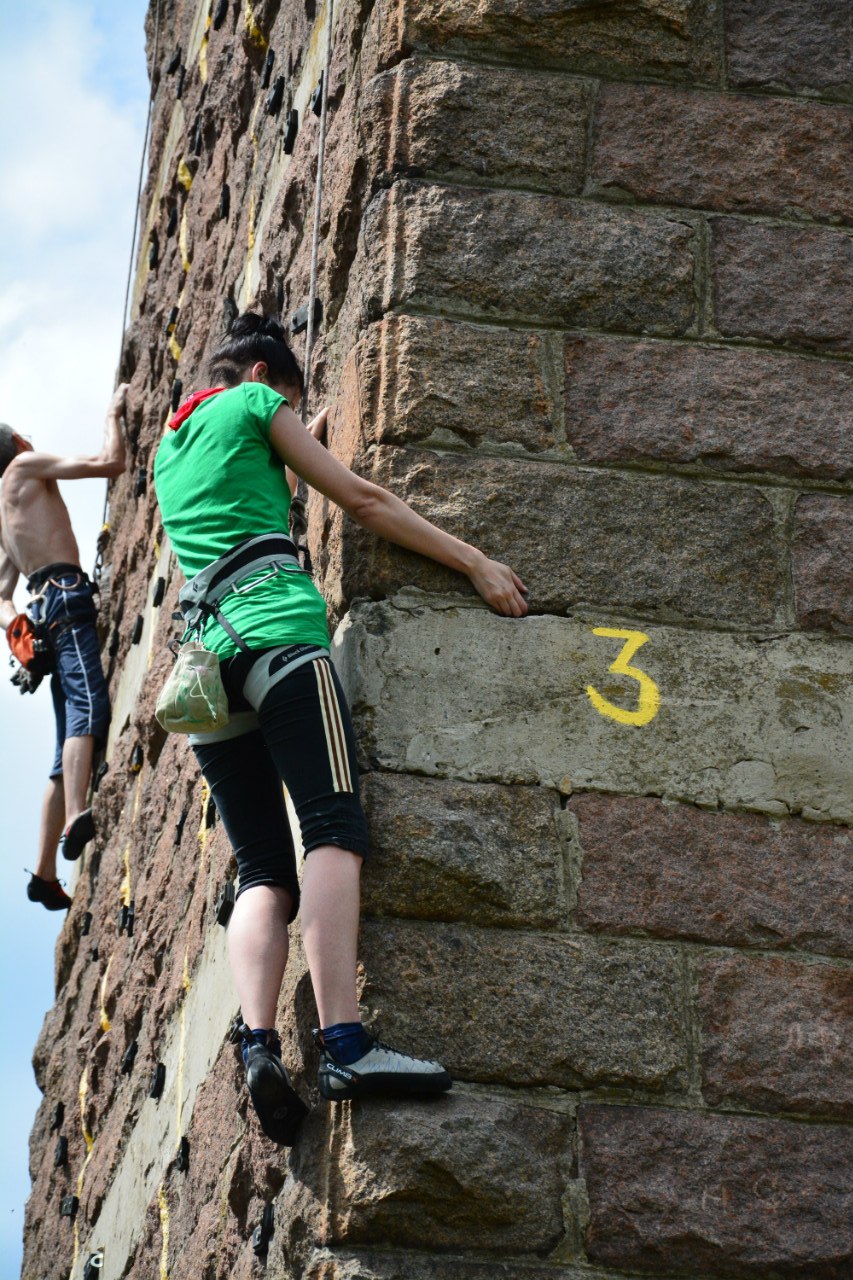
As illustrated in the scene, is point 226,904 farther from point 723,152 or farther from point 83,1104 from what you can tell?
point 83,1104

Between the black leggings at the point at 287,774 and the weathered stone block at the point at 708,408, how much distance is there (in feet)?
2.56

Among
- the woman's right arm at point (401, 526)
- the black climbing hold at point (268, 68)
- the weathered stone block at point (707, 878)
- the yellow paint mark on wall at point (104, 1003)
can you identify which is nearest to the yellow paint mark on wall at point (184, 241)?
the black climbing hold at point (268, 68)

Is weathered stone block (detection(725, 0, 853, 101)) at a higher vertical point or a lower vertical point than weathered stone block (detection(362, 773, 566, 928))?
higher

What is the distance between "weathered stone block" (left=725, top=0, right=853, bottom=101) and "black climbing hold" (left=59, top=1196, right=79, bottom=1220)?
4.25m

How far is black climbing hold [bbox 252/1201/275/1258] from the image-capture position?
3.50m

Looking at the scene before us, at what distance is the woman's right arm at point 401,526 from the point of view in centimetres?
364

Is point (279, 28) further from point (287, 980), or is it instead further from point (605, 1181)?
point (605, 1181)

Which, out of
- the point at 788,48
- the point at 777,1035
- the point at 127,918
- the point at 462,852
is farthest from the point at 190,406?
the point at 127,918

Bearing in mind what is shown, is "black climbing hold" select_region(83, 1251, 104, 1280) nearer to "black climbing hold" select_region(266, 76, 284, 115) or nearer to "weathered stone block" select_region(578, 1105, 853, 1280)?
"weathered stone block" select_region(578, 1105, 853, 1280)

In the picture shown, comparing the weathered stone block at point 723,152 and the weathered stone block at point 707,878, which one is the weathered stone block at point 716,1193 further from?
the weathered stone block at point 723,152

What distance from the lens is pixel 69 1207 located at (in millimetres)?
6562

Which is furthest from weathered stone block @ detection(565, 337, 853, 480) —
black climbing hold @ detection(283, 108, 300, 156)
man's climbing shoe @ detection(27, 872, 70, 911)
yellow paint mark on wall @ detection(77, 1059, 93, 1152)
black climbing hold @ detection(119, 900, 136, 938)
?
man's climbing shoe @ detection(27, 872, 70, 911)

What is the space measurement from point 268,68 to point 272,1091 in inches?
129

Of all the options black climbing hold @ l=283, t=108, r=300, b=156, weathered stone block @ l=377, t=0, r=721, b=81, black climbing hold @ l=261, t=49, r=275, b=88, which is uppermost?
black climbing hold @ l=261, t=49, r=275, b=88
